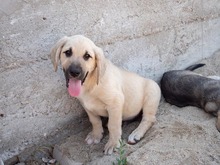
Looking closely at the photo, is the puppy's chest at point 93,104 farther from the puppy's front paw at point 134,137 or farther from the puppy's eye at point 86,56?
Result: the puppy's eye at point 86,56

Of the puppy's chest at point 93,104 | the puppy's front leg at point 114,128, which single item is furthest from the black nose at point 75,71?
the puppy's front leg at point 114,128

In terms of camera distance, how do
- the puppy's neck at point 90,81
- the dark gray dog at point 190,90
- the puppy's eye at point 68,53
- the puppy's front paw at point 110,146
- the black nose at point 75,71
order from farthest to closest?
1. the dark gray dog at point 190,90
2. the puppy's front paw at point 110,146
3. the puppy's neck at point 90,81
4. the puppy's eye at point 68,53
5. the black nose at point 75,71

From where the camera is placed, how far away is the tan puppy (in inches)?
126

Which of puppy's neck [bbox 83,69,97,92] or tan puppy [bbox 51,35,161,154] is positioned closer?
tan puppy [bbox 51,35,161,154]

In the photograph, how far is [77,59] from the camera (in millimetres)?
3186

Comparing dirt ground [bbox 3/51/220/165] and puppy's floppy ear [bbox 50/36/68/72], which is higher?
puppy's floppy ear [bbox 50/36/68/72]

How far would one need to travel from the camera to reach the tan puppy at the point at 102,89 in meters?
3.21

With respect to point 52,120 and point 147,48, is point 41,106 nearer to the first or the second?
point 52,120

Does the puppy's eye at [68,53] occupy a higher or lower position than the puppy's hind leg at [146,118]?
higher

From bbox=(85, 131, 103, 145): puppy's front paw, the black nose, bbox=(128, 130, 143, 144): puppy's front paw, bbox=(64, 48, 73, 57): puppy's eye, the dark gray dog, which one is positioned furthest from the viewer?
the dark gray dog

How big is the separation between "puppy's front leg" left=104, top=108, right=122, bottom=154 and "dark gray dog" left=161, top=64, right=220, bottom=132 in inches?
42.5

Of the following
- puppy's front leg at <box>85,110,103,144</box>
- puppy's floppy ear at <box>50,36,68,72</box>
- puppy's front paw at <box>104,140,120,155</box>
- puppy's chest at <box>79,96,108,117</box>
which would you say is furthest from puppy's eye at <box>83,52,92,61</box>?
puppy's front paw at <box>104,140,120,155</box>

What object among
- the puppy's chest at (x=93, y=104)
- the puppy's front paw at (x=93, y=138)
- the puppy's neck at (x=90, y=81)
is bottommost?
the puppy's front paw at (x=93, y=138)

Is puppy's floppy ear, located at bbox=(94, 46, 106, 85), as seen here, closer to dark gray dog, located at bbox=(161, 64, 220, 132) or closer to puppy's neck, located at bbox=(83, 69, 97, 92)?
puppy's neck, located at bbox=(83, 69, 97, 92)
